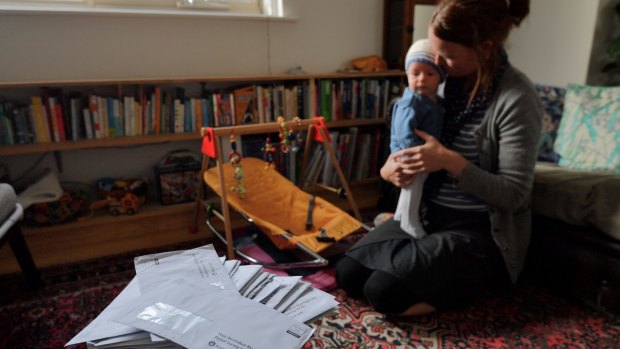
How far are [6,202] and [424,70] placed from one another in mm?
1534

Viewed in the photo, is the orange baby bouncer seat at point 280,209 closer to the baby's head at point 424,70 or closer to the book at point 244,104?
the book at point 244,104

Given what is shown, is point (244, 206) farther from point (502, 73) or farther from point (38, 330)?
point (502, 73)

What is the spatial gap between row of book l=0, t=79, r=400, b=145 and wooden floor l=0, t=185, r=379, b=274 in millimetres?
416

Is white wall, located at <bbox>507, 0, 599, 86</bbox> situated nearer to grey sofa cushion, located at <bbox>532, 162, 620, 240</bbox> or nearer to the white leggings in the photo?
grey sofa cushion, located at <bbox>532, 162, 620, 240</bbox>

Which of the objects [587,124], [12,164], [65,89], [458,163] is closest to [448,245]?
[458,163]

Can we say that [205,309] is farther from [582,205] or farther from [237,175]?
[582,205]

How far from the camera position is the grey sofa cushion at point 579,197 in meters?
1.33

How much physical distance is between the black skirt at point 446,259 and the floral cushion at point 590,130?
0.61m

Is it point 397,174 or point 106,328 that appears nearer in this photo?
point 106,328

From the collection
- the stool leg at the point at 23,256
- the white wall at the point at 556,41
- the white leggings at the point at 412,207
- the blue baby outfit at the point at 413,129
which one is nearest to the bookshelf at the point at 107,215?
the stool leg at the point at 23,256

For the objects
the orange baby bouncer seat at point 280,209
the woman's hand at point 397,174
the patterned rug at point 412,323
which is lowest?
the patterned rug at point 412,323

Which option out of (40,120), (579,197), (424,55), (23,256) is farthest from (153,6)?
(579,197)

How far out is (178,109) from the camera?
2.06 meters

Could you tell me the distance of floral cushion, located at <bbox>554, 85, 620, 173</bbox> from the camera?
1553 mm
